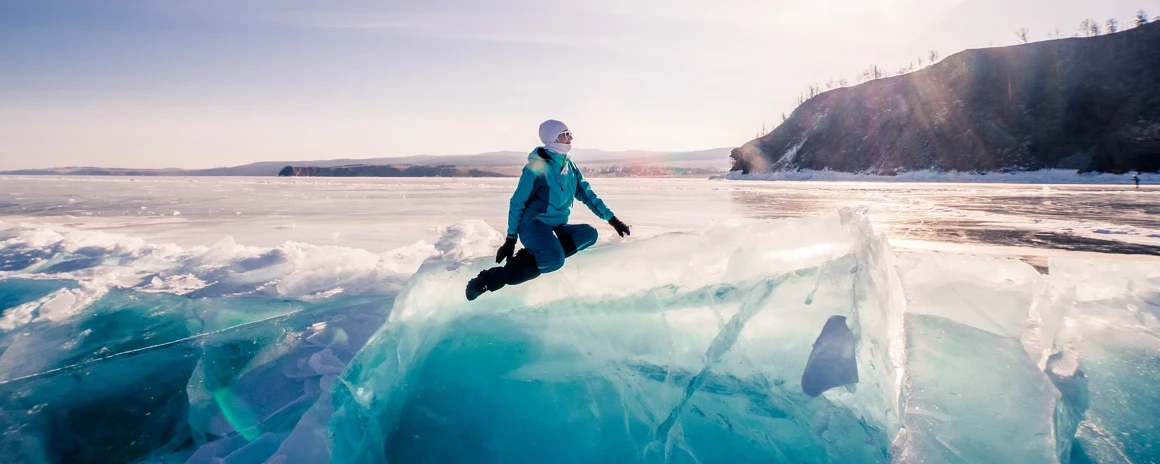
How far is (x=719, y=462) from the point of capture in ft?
8.11

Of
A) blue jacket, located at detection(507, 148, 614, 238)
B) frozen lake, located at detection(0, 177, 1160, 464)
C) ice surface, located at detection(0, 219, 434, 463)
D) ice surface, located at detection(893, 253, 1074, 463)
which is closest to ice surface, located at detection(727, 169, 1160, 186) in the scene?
ice surface, located at detection(893, 253, 1074, 463)

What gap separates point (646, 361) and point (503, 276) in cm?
91

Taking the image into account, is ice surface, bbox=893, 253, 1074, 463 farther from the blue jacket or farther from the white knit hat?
the white knit hat

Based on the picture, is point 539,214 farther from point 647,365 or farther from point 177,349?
point 177,349

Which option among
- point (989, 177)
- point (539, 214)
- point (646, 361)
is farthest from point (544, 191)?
point (989, 177)

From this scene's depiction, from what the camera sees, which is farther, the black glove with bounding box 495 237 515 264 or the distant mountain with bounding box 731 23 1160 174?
the distant mountain with bounding box 731 23 1160 174

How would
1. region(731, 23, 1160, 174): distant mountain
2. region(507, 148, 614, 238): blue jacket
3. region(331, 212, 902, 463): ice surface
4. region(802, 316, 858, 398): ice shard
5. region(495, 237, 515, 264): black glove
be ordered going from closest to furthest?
region(802, 316, 858, 398): ice shard → region(331, 212, 902, 463): ice surface → region(507, 148, 614, 238): blue jacket → region(495, 237, 515, 264): black glove → region(731, 23, 1160, 174): distant mountain

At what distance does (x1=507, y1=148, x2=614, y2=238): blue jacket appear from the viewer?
3236 millimetres

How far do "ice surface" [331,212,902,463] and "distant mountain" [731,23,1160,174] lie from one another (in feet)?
181

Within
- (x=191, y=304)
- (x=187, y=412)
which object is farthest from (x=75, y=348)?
(x=187, y=412)

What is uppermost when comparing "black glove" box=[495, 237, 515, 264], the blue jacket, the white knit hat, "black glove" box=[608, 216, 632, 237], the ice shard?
the white knit hat

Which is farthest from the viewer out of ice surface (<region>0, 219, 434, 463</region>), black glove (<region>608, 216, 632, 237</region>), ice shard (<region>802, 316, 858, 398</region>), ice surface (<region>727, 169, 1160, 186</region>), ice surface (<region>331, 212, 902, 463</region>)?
ice surface (<region>727, 169, 1160, 186</region>)

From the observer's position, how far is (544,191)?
10.8 feet

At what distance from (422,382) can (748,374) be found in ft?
5.40
